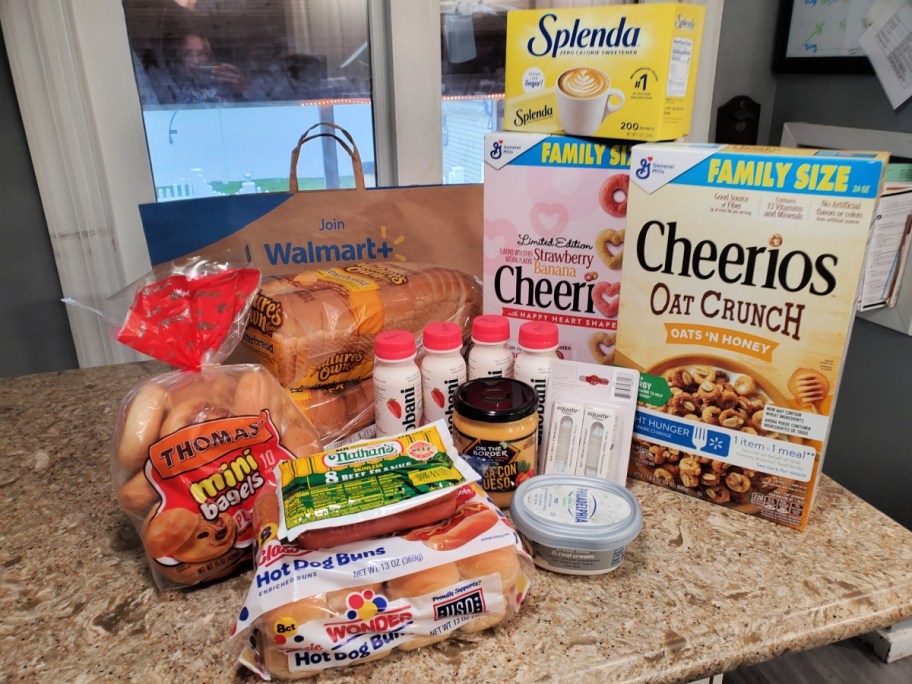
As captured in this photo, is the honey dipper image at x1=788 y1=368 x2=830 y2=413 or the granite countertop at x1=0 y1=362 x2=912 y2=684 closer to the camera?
the granite countertop at x1=0 y1=362 x2=912 y2=684

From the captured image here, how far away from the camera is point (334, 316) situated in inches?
34.5

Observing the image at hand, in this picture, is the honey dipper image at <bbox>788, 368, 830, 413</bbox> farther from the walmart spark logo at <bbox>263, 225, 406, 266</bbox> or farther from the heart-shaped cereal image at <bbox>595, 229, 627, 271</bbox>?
the walmart spark logo at <bbox>263, 225, 406, 266</bbox>

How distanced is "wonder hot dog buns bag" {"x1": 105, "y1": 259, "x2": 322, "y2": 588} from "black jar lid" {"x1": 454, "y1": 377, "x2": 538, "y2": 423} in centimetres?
18

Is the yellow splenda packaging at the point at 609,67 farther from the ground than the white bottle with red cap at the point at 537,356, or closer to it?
farther from the ground

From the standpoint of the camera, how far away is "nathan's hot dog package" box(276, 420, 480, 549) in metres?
0.58

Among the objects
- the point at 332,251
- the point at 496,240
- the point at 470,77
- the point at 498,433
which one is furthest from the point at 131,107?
the point at 498,433

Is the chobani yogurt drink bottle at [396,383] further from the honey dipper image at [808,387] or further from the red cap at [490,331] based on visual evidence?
the honey dipper image at [808,387]

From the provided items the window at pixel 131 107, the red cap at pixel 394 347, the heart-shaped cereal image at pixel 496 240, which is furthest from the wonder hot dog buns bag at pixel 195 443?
the window at pixel 131 107

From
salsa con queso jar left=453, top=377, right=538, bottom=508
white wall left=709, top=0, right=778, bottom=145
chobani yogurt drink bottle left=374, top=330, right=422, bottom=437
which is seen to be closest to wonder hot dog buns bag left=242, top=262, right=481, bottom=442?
chobani yogurt drink bottle left=374, top=330, right=422, bottom=437

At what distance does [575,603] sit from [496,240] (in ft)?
1.58

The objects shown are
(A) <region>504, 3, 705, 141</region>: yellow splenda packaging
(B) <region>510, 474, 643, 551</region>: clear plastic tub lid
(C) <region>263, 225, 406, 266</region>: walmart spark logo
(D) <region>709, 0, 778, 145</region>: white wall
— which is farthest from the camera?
(D) <region>709, 0, 778, 145</region>: white wall

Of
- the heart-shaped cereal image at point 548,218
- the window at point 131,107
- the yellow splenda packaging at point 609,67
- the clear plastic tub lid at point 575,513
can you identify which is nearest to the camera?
the clear plastic tub lid at point 575,513

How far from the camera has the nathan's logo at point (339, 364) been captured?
2.90ft

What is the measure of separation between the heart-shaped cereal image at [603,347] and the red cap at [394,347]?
0.87ft
